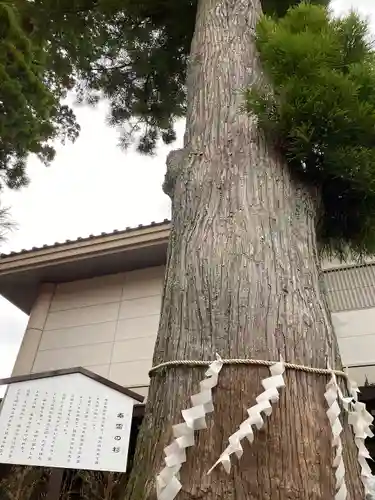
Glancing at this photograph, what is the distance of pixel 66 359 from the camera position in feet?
17.3

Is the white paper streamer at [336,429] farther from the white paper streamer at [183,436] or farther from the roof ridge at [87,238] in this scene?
the roof ridge at [87,238]

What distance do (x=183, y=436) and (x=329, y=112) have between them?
1117 mm

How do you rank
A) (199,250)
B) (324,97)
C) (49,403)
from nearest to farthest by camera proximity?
(199,250)
(324,97)
(49,403)

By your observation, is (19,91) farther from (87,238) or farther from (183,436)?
(183,436)

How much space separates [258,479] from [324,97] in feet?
3.91

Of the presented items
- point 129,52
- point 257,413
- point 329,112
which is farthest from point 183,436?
point 129,52

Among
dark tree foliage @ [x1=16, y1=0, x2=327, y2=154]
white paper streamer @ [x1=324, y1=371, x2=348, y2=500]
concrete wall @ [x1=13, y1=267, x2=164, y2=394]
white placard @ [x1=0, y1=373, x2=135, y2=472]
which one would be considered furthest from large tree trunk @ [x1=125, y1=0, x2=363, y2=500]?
concrete wall @ [x1=13, y1=267, x2=164, y2=394]

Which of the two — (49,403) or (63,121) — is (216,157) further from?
(63,121)

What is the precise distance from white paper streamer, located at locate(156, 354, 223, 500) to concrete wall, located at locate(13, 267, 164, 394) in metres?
Answer: 3.87

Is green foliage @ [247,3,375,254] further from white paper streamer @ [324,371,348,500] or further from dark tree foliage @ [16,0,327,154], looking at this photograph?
dark tree foliage @ [16,0,327,154]

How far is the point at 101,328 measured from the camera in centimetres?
543

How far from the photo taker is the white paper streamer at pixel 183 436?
2.87 ft

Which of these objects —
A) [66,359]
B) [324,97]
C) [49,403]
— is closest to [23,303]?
[66,359]

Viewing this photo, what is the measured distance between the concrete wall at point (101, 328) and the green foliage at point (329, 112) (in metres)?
3.50
